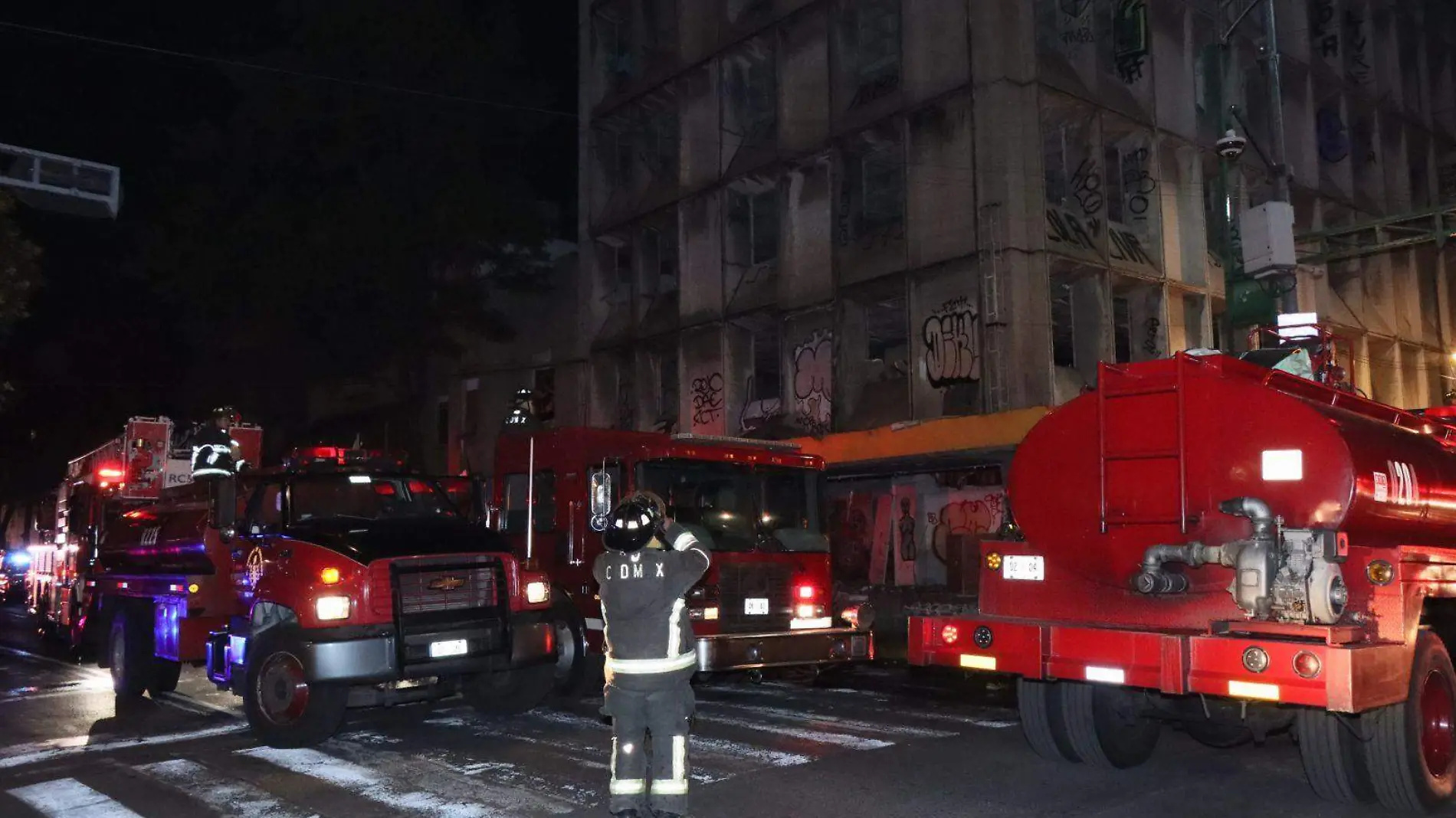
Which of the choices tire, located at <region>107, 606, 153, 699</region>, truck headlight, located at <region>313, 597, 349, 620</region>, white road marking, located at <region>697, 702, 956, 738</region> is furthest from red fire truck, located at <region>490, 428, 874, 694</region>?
tire, located at <region>107, 606, 153, 699</region>

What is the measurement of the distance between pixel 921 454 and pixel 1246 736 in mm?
11671

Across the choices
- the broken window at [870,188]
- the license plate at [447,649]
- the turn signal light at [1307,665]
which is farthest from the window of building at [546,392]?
the turn signal light at [1307,665]

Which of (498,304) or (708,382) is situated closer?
(708,382)

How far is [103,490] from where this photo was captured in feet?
48.0

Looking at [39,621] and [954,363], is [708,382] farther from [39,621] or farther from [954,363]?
[39,621]

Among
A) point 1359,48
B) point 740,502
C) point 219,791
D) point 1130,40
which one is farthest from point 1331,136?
point 219,791

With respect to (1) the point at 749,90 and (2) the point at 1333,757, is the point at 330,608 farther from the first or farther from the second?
(1) the point at 749,90

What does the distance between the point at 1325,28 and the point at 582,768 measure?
28.1 metres

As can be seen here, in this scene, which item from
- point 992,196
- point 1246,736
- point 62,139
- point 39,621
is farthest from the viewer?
point 62,139

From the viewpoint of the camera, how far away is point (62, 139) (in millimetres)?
29219

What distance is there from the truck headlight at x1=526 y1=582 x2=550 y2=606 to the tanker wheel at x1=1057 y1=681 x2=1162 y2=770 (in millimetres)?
4695

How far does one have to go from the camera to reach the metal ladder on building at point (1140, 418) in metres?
7.09

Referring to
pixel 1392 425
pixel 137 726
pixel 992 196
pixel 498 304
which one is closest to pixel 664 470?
pixel 137 726

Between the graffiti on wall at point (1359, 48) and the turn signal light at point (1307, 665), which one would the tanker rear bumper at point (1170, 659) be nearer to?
the turn signal light at point (1307, 665)
